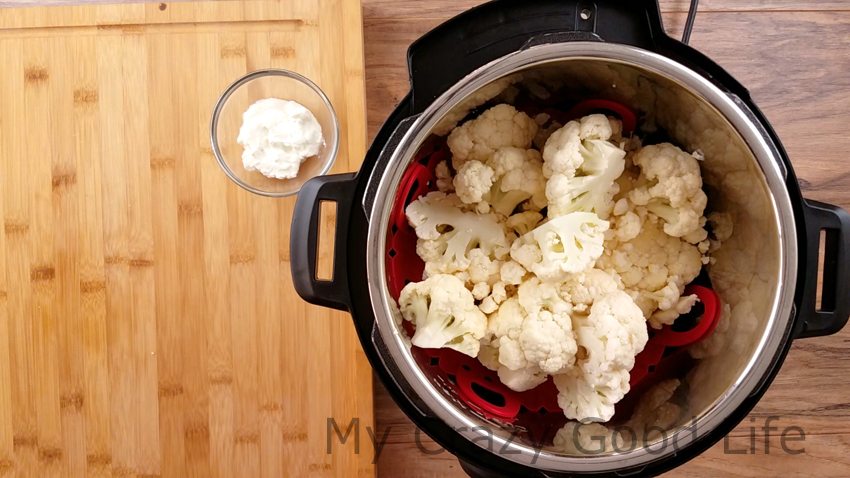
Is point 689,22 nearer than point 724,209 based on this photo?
No

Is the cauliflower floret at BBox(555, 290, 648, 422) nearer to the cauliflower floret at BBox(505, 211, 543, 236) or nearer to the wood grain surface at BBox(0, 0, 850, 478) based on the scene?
the cauliflower floret at BBox(505, 211, 543, 236)

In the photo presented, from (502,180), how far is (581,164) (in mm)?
79

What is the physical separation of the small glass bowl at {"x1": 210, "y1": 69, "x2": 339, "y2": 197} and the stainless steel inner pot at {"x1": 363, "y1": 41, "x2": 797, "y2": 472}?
0.78 feet

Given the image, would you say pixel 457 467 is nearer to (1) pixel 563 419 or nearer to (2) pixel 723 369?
(1) pixel 563 419

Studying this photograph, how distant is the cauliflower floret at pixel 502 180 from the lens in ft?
2.14

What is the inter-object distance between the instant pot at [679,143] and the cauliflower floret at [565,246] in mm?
134

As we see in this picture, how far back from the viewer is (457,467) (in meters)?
0.88

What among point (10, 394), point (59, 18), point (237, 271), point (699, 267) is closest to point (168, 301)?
point (237, 271)

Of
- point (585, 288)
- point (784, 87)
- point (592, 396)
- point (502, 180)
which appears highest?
→ point (784, 87)

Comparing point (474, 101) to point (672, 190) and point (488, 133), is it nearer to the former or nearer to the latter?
point (488, 133)

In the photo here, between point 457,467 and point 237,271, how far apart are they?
39 centimetres

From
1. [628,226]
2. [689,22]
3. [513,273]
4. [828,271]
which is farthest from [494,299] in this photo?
[689,22]

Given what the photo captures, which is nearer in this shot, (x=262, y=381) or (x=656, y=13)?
(x=656, y=13)

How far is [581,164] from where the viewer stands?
0.64 metres
